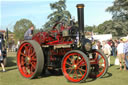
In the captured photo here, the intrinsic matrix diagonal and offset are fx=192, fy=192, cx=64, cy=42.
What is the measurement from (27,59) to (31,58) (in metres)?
0.18

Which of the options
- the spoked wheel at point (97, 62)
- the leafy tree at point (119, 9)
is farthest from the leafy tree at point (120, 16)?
the spoked wheel at point (97, 62)

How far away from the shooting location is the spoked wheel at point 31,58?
20.5 feet

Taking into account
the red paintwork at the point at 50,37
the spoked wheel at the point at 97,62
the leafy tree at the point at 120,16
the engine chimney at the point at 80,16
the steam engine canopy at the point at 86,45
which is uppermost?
the leafy tree at the point at 120,16

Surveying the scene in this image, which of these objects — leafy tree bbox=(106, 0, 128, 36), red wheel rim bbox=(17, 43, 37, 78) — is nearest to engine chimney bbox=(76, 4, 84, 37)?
red wheel rim bbox=(17, 43, 37, 78)

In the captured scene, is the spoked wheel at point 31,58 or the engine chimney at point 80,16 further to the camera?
the spoked wheel at point 31,58

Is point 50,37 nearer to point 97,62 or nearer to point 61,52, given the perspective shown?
point 61,52

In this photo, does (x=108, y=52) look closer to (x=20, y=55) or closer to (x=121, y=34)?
(x=20, y=55)

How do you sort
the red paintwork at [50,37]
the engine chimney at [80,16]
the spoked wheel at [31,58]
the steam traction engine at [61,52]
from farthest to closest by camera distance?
1. the red paintwork at [50,37]
2. the spoked wheel at [31,58]
3. the engine chimney at [80,16]
4. the steam traction engine at [61,52]

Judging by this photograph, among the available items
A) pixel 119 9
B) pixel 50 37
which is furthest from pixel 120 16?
pixel 50 37

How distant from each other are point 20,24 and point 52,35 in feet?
103

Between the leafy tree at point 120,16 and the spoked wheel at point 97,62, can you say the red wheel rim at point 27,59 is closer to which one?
the spoked wheel at point 97,62

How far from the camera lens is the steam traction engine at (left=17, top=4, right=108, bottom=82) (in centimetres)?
588

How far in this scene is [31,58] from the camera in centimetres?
664

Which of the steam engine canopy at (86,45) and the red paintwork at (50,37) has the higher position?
the red paintwork at (50,37)
